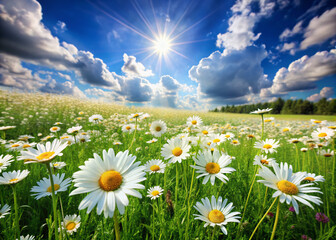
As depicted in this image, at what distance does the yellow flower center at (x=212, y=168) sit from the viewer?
3.81 feet

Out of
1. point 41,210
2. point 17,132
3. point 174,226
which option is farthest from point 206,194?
point 17,132

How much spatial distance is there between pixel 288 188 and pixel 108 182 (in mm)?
1070

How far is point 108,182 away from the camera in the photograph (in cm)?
83

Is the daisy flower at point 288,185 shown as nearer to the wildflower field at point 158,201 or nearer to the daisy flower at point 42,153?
the wildflower field at point 158,201

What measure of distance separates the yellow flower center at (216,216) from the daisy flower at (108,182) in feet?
1.94

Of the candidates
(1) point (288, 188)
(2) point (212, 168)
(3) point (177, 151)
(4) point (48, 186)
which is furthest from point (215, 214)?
(4) point (48, 186)

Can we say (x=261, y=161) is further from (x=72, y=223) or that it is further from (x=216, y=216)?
(x=72, y=223)

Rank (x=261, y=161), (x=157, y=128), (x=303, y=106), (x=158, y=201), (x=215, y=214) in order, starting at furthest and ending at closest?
(x=303, y=106)
(x=157, y=128)
(x=261, y=161)
(x=158, y=201)
(x=215, y=214)

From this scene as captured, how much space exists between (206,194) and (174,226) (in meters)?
0.61

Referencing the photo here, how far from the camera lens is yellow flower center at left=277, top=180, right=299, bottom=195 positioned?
93cm

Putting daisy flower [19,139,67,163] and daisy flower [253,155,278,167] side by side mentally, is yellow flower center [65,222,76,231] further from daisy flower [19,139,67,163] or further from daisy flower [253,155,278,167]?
daisy flower [253,155,278,167]

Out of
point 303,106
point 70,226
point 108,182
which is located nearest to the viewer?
point 108,182

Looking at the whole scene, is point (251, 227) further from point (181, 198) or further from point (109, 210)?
point (109, 210)

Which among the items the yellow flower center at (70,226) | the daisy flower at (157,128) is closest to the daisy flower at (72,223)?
the yellow flower center at (70,226)
